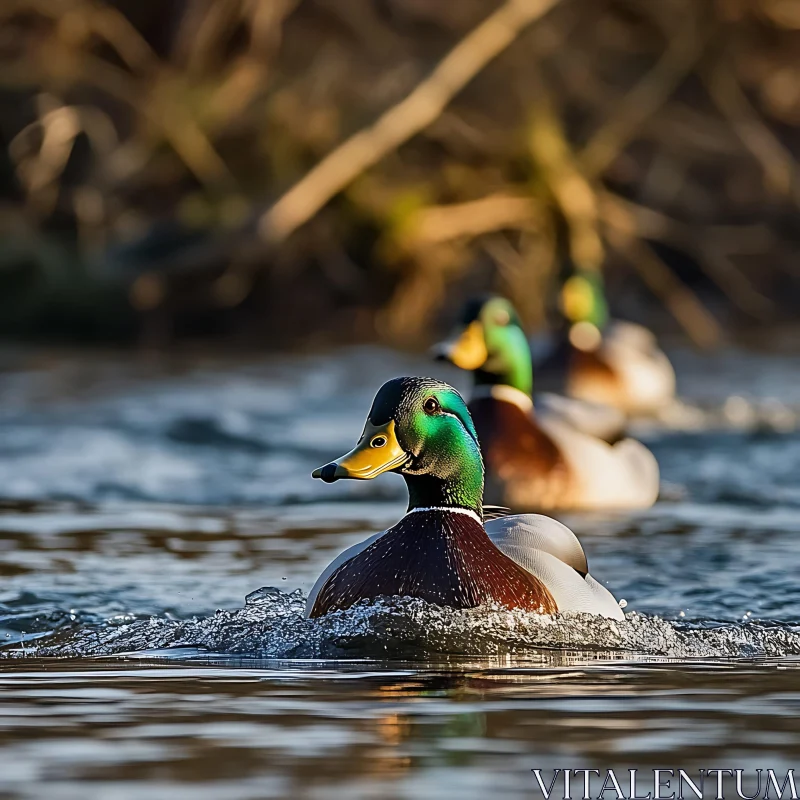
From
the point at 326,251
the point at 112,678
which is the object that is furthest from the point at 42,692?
the point at 326,251

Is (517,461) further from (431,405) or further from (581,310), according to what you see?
(581,310)

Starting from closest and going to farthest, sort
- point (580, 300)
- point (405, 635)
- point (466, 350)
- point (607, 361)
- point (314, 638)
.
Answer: point (405, 635) → point (314, 638) → point (466, 350) → point (607, 361) → point (580, 300)

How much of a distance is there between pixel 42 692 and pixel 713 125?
1629 centimetres

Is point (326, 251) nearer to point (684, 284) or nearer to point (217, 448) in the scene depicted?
point (684, 284)

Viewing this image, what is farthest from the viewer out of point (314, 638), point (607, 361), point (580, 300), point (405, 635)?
point (580, 300)

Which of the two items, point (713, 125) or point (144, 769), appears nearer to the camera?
point (144, 769)

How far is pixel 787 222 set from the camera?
2127cm

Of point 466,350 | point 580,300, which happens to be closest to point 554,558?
point 466,350

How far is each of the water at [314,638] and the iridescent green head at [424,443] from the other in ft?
1.26

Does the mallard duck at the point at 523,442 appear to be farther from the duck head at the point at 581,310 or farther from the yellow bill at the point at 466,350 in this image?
the duck head at the point at 581,310

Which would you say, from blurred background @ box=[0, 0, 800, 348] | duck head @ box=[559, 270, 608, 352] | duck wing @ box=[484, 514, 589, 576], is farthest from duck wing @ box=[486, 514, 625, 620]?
blurred background @ box=[0, 0, 800, 348]

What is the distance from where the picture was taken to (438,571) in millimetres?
5176

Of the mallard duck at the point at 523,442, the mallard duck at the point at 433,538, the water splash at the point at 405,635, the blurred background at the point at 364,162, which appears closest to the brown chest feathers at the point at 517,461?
the mallard duck at the point at 523,442

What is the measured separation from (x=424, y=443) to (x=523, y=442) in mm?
4136
